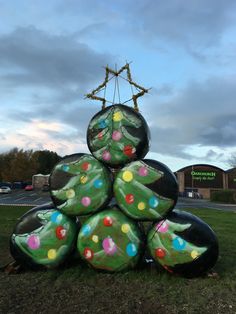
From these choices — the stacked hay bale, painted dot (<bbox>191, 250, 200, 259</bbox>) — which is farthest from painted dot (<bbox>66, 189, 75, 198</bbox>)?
painted dot (<bbox>191, 250, 200, 259</bbox>)

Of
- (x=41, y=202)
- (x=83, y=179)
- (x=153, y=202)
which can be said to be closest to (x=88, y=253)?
(x=83, y=179)

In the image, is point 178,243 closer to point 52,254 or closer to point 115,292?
point 115,292

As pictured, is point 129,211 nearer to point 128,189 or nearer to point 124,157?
point 128,189

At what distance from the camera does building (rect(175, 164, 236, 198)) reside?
266 feet

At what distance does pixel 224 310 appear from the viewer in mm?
4777

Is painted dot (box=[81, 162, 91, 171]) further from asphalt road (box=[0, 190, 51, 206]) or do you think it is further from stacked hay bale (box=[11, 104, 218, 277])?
asphalt road (box=[0, 190, 51, 206])

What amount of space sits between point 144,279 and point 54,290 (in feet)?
4.31

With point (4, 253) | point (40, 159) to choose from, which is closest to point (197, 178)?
point (40, 159)

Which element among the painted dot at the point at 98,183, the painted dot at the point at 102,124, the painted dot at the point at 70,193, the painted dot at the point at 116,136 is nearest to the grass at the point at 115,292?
the painted dot at the point at 70,193

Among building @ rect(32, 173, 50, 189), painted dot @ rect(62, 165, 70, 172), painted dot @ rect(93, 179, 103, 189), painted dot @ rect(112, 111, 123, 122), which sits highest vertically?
building @ rect(32, 173, 50, 189)

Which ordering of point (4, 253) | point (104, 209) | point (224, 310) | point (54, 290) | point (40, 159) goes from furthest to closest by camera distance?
point (40, 159) < point (4, 253) < point (104, 209) < point (54, 290) < point (224, 310)

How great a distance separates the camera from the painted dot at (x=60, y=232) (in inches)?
251

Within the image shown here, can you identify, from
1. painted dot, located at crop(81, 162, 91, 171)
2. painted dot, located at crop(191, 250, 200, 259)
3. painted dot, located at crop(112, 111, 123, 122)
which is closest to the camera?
painted dot, located at crop(191, 250, 200, 259)

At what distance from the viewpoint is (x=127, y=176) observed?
6.30 metres
